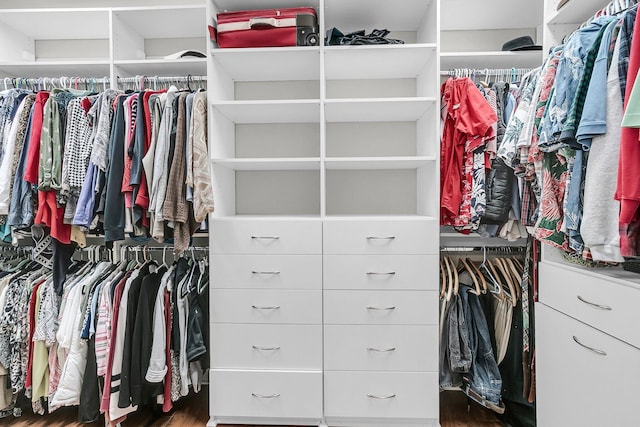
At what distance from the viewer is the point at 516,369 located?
1.93 meters

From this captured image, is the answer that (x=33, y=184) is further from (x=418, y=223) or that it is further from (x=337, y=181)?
(x=418, y=223)

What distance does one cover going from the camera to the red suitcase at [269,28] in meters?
1.85

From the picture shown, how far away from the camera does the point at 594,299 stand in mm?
1215

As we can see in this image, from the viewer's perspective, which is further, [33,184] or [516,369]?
[516,369]

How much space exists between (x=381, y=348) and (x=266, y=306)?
23.4 inches

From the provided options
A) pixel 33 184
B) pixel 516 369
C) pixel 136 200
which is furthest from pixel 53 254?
pixel 516 369

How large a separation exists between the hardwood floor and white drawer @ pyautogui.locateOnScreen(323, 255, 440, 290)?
795 mm

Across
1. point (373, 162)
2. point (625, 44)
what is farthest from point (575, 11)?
point (373, 162)

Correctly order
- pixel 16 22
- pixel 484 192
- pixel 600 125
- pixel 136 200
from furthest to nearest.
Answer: pixel 16 22, pixel 484 192, pixel 136 200, pixel 600 125

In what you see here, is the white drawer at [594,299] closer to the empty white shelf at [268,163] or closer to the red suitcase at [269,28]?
the empty white shelf at [268,163]

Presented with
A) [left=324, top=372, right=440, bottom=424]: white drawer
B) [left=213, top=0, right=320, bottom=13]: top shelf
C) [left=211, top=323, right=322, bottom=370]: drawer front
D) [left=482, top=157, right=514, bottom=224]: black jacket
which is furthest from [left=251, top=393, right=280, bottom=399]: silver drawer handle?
[left=213, top=0, right=320, bottom=13]: top shelf

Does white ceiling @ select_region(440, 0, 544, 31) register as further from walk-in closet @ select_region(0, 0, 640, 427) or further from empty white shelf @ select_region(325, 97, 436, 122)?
empty white shelf @ select_region(325, 97, 436, 122)

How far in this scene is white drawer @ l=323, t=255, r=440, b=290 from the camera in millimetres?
1828

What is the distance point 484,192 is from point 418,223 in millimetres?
368
